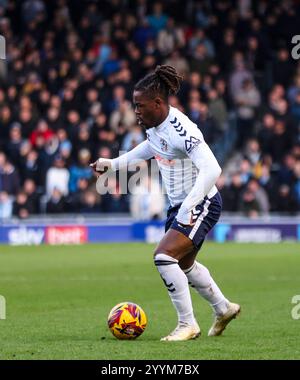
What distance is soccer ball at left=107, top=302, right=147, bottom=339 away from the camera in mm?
9641

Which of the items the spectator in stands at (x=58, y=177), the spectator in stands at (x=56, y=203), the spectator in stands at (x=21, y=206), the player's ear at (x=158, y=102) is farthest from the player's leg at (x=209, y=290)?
the spectator in stands at (x=21, y=206)

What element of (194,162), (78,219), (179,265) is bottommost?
(78,219)

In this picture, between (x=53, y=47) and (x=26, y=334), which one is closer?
(x=26, y=334)

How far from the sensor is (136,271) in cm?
1784

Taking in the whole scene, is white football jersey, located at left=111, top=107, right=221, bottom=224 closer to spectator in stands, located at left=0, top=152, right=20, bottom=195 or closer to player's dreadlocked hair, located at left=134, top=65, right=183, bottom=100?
player's dreadlocked hair, located at left=134, top=65, right=183, bottom=100

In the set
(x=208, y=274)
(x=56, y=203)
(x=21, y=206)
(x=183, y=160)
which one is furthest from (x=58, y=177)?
(x=183, y=160)

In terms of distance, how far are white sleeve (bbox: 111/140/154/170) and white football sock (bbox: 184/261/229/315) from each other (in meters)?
1.10

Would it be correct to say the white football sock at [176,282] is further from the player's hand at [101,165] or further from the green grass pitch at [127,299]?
the player's hand at [101,165]

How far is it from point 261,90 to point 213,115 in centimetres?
226

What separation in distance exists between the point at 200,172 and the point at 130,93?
17159 millimetres

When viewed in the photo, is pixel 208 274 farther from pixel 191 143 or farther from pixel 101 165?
pixel 101 165

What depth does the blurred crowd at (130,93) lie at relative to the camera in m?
25.1

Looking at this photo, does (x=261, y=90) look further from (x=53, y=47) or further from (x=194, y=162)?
(x=194, y=162)
